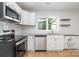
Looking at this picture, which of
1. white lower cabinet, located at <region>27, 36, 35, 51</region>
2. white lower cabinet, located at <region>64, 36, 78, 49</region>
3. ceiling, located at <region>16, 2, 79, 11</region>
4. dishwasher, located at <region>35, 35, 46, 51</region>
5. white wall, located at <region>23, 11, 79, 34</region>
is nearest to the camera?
ceiling, located at <region>16, 2, 79, 11</region>

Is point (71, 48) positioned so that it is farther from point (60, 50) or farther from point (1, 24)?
point (1, 24)

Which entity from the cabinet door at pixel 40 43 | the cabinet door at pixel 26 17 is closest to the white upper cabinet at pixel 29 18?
the cabinet door at pixel 26 17

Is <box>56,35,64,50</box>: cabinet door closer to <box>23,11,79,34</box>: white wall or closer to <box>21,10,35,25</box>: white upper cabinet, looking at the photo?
<box>23,11,79,34</box>: white wall

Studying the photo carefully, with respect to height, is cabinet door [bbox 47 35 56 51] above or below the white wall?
below

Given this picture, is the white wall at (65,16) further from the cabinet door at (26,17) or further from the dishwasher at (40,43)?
the dishwasher at (40,43)

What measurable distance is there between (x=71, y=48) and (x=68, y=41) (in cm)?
35

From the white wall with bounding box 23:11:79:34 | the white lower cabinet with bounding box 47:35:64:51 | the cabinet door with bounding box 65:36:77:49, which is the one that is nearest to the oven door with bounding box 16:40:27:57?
the white lower cabinet with bounding box 47:35:64:51

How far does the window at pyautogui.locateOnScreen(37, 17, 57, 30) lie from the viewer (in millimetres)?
5969

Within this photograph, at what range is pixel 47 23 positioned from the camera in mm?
5980

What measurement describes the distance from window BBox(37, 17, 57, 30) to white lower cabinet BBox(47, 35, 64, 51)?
89 centimetres

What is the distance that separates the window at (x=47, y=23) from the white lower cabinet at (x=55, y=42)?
891 mm

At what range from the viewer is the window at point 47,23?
597cm

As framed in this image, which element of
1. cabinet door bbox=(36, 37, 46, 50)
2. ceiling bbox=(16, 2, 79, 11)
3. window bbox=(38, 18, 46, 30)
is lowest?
cabinet door bbox=(36, 37, 46, 50)

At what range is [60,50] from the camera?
518 cm
